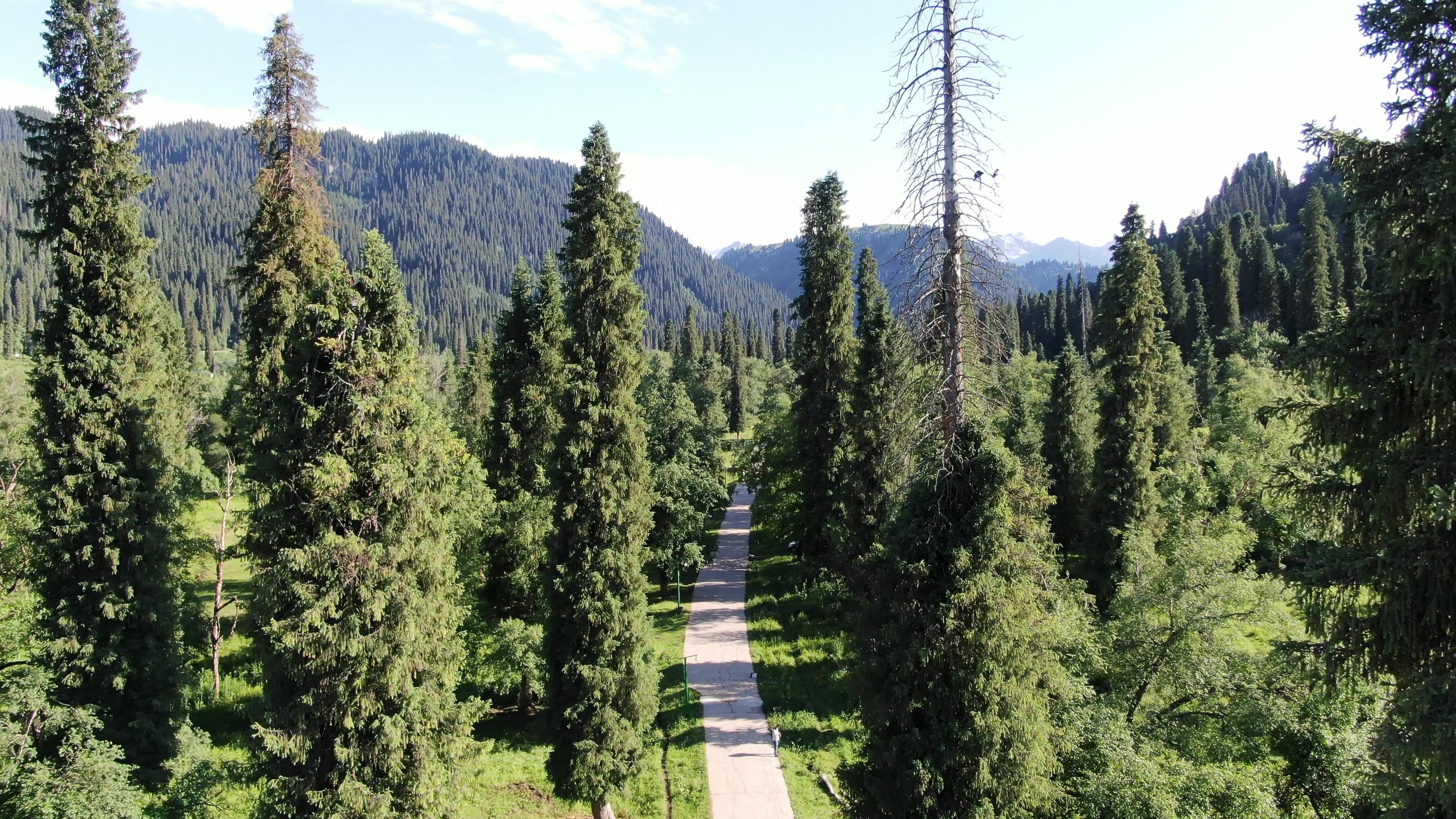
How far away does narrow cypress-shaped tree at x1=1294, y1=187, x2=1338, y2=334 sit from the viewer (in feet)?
220

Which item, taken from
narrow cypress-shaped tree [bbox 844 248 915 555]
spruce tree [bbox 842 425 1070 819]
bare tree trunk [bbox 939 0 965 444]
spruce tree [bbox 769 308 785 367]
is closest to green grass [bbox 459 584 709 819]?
narrow cypress-shaped tree [bbox 844 248 915 555]

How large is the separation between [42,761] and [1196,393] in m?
69.3

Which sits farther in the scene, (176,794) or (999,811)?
(176,794)

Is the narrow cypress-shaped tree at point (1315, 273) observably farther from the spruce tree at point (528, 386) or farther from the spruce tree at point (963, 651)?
the spruce tree at point (963, 651)

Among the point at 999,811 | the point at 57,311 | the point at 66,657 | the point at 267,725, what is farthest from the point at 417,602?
the point at 57,311

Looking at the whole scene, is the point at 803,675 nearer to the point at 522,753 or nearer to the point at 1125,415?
the point at 522,753

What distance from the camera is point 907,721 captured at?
11.2 metres

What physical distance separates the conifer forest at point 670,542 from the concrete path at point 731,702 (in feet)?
1.27

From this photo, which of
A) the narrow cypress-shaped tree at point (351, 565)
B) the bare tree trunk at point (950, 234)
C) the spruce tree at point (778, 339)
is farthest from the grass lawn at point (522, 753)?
the spruce tree at point (778, 339)

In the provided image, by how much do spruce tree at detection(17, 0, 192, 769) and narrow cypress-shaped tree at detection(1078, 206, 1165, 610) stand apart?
102 ft

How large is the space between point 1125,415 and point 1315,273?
187 feet

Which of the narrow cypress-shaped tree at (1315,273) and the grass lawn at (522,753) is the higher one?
the narrow cypress-shaped tree at (1315,273)

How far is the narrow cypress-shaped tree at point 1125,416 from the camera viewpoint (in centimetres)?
2880

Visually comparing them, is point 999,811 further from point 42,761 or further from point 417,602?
point 42,761
